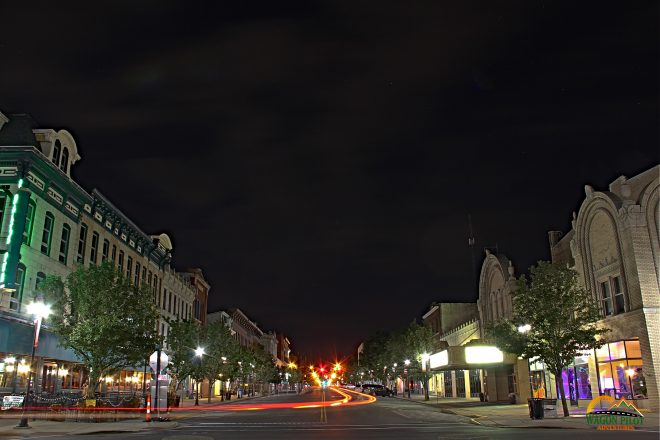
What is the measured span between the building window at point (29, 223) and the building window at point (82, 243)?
6.54m

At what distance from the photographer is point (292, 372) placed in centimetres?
15950

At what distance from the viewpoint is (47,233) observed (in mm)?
34406

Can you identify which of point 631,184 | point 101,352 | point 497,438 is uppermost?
point 631,184

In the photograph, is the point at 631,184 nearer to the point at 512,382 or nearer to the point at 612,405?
the point at 612,405

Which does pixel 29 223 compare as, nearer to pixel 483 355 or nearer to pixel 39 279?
pixel 39 279

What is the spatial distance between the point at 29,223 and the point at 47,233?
227cm

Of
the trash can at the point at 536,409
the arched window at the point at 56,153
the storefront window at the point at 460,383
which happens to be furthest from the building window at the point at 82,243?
the storefront window at the point at 460,383

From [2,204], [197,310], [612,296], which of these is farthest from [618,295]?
[197,310]

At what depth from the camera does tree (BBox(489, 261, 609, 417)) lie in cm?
2942

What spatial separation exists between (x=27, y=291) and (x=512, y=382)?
1544 inches

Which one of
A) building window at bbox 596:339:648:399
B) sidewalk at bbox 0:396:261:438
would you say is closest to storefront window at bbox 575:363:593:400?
building window at bbox 596:339:648:399

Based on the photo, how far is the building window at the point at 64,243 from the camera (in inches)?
1431

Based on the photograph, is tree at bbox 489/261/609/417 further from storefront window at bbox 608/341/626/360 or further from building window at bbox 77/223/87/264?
building window at bbox 77/223/87/264

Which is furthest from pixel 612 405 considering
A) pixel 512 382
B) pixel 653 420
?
pixel 512 382
